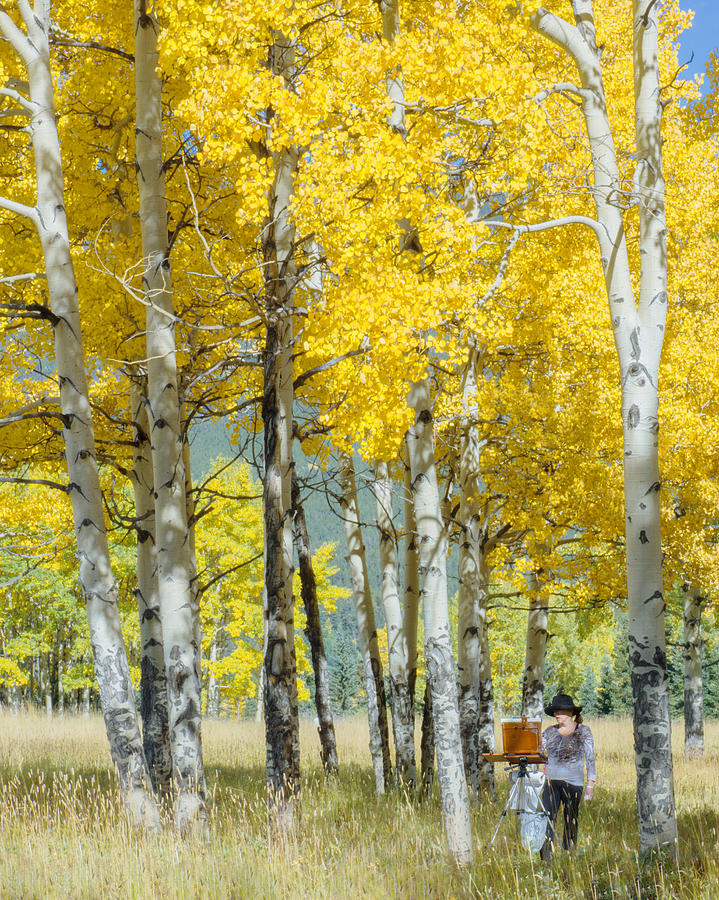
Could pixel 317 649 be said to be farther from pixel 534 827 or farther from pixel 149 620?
pixel 534 827

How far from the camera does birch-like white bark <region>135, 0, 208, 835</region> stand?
6.01 m

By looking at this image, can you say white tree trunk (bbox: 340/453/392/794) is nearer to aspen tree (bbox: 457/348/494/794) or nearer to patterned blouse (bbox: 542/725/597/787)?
aspen tree (bbox: 457/348/494/794)

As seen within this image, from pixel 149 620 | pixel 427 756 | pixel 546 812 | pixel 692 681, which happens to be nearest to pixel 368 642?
pixel 427 756

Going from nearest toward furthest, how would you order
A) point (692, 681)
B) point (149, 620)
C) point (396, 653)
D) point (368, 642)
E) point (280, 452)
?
point (280, 452) < point (149, 620) < point (396, 653) < point (368, 642) < point (692, 681)

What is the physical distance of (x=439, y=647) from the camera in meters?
6.04

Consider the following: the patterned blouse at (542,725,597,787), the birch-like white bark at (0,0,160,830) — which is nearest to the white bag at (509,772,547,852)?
the patterned blouse at (542,725,597,787)

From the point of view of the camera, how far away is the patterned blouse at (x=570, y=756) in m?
6.54

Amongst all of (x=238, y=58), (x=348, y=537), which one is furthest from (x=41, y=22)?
(x=348, y=537)

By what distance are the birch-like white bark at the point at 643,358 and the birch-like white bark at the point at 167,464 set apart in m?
3.05

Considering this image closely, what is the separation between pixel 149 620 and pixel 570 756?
13.1ft

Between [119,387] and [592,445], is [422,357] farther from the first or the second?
[119,387]

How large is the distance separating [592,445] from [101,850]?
7587mm

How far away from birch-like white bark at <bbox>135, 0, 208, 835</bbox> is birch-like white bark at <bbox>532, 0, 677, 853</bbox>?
3051 millimetres

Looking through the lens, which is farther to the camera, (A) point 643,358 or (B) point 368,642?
(B) point 368,642
